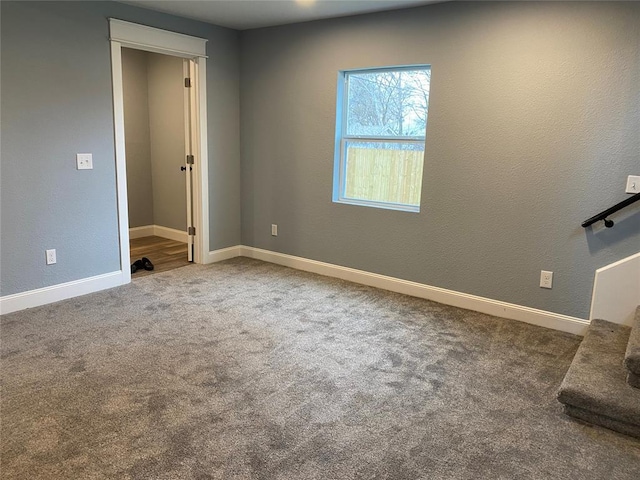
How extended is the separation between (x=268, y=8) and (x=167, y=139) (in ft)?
8.27

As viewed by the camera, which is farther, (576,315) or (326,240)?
(326,240)

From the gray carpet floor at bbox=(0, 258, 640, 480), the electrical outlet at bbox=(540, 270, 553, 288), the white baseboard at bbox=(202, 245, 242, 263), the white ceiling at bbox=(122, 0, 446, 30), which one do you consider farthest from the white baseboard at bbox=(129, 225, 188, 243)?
the electrical outlet at bbox=(540, 270, 553, 288)

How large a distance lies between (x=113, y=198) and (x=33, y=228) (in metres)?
0.70

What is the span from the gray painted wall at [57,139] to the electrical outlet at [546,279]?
11.7 feet

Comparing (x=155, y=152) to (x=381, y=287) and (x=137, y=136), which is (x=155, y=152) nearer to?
(x=137, y=136)

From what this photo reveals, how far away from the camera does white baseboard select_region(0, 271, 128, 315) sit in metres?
3.51

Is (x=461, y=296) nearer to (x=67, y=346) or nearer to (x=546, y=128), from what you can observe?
(x=546, y=128)

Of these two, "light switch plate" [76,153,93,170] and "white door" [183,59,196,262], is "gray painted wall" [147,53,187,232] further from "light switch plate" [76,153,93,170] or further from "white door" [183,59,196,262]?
"light switch plate" [76,153,93,170]

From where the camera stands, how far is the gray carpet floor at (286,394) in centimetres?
199

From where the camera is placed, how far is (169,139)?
5848mm

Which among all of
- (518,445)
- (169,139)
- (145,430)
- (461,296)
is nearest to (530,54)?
(461,296)

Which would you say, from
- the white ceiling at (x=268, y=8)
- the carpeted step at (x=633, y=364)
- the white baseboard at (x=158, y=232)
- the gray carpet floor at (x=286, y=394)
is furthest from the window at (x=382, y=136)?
the white baseboard at (x=158, y=232)

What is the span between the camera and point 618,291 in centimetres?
320

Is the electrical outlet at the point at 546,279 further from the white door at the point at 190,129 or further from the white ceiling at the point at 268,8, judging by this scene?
the white door at the point at 190,129
